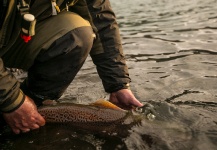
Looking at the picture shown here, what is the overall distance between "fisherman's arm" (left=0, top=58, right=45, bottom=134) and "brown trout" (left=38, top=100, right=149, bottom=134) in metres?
0.18

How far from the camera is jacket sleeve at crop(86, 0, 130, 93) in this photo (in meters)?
3.25

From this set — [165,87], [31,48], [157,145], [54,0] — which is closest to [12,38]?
[31,48]

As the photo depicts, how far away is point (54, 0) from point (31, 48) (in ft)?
1.53

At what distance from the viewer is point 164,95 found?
3617 mm

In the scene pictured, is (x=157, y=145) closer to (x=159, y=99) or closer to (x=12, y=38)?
(x=159, y=99)

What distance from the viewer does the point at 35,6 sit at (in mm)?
2834

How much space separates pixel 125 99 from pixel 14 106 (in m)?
1.10

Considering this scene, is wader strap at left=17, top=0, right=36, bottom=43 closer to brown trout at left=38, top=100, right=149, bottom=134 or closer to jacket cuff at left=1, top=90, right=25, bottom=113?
jacket cuff at left=1, top=90, right=25, bottom=113

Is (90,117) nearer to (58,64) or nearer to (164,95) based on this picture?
(58,64)

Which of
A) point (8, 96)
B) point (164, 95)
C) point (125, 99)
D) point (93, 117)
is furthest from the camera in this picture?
point (164, 95)

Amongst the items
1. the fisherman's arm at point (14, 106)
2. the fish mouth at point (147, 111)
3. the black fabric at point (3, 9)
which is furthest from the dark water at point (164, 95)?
the black fabric at point (3, 9)

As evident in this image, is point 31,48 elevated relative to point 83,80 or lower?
elevated

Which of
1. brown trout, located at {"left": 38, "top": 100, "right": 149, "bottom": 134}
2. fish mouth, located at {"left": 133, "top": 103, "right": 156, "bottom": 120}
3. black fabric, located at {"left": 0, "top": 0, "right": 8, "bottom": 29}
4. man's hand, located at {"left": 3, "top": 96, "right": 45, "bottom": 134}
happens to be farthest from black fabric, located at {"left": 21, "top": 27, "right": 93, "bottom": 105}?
fish mouth, located at {"left": 133, "top": 103, "right": 156, "bottom": 120}

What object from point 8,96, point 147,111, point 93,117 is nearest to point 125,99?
point 147,111
